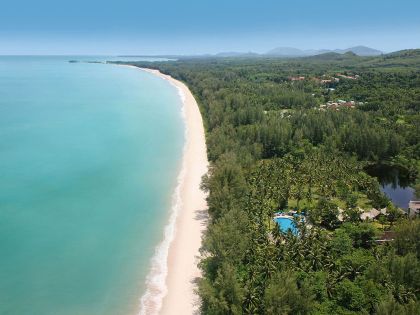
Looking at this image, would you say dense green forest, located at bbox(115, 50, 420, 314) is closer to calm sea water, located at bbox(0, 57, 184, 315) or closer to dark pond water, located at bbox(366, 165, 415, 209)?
dark pond water, located at bbox(366, 165, 415, 209)

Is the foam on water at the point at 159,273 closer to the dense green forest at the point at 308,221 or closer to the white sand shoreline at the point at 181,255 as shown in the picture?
the white sand shoreline at the point at 181,255

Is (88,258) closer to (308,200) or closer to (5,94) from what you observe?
(308,200)

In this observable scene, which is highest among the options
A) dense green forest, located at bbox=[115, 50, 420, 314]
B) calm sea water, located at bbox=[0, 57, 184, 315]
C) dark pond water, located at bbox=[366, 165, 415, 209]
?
dense green forest, located at bbox=[115, 50, 420, 314]

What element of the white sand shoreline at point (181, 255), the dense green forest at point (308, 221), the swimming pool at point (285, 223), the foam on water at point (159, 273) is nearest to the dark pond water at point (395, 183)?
the dense green forest at point (308, 221)

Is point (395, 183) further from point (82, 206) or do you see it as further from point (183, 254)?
point (82, 206)

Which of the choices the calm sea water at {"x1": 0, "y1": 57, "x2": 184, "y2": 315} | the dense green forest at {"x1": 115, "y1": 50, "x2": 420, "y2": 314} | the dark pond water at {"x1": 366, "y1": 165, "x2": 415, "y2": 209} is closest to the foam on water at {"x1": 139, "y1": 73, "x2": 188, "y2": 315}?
the calm sea water at {"x1": 0, "y1": 57, "x2": 184, "y2": 315}

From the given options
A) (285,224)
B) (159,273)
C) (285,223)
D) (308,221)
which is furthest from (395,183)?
(159,273)
